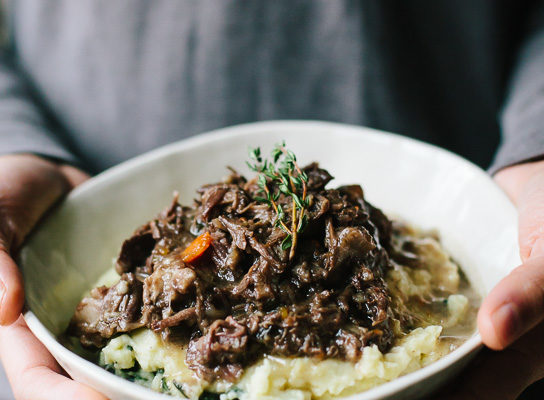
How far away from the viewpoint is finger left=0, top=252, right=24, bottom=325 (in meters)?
3.18

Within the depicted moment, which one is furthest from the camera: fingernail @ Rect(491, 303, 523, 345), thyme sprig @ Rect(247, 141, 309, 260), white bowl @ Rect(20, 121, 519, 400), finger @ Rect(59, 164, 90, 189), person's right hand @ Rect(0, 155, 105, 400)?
finger @ Rect(59, 164, 90, 189)

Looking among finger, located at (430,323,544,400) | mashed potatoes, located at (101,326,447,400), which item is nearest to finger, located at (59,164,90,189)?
mashed potatoes, located at (101,326,447,400)

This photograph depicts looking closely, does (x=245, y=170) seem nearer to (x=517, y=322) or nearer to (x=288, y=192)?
(x=288, y=192)

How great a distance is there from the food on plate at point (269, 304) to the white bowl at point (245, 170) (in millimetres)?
474

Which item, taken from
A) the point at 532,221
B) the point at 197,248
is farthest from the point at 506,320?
the point at 197,248

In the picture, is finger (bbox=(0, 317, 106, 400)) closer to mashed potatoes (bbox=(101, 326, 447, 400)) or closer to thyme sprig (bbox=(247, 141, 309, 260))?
mashed potatoes (bbox=(101, 326, 447, 400))

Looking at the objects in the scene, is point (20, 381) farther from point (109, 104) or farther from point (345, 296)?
point (109, 104)

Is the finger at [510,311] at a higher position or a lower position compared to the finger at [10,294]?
higher

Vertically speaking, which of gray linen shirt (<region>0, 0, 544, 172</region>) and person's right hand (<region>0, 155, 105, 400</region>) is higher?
gray linen shirt (<region>0, 0, 544, 172</region>)

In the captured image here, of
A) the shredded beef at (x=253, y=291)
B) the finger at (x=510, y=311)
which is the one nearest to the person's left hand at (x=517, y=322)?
the finger at (x=510, y=311)

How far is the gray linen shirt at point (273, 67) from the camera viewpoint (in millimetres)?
5664

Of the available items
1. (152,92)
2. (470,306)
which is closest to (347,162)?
(470,306)

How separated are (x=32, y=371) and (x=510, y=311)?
2.82 m

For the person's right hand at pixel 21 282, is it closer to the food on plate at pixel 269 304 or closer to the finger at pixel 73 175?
the finger at pixel 73 175
